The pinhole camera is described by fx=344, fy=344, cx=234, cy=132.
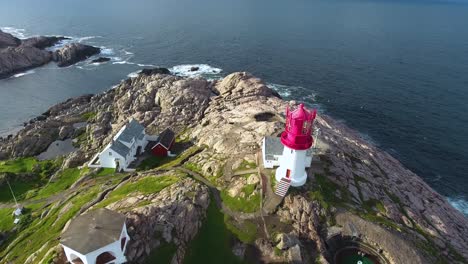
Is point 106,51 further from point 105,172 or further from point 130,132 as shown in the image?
point 105,172

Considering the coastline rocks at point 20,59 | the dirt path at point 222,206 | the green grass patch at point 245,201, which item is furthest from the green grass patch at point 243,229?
the coastline rocks at point 20,59

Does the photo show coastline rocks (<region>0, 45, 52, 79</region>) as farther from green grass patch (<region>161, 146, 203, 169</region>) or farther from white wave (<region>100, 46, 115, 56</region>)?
green grass patch (<region>161, 146, 203, 169</region>)

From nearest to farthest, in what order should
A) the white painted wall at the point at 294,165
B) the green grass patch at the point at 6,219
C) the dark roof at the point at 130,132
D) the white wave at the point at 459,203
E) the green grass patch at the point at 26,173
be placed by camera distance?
1. the white painted wall at the point at 294,165
2. the green grass patch at the point at 6,219
3. the green grass patch at the point at 26,173
4. the dark roof at the point at 130,132
5. the white wave at the point at 459,203

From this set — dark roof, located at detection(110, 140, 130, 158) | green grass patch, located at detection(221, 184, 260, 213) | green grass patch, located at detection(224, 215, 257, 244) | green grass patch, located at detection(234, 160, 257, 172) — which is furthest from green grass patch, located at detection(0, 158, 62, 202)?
green grass patch, located at detection(224, 215, 257, 244)

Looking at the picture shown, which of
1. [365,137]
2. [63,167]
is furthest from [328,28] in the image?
[63,167]

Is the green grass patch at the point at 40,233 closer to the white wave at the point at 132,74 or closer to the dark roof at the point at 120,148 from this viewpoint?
the dark roof at the point at 120,148

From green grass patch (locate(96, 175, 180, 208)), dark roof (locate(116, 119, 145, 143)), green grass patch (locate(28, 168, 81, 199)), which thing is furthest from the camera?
dark roof (locate(116, 119, 145, 143))

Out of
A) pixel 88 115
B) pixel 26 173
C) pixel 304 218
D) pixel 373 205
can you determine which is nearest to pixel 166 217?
pixel 304 218
